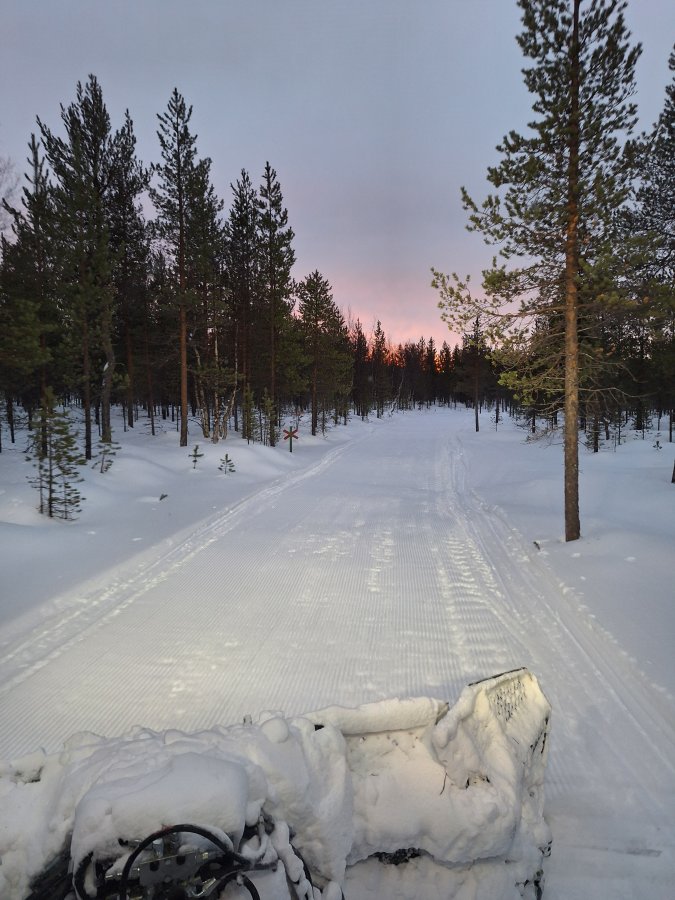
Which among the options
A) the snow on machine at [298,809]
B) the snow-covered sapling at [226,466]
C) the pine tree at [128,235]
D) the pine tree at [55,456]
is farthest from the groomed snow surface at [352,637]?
the pine tree at [128,235]

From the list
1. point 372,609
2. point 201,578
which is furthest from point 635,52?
point 201,578

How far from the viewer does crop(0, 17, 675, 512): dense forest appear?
8273mm

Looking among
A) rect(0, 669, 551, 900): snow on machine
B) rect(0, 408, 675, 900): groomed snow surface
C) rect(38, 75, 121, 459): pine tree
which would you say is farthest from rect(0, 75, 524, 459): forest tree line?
rect(0, 669, 551, 900): snow on machine

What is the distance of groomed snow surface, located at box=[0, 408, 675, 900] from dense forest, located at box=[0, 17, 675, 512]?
114 inches

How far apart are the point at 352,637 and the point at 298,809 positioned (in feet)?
10.8

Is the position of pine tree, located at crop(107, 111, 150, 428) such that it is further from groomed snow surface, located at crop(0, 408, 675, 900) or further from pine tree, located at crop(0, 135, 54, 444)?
groomed snow surface, located at crop(0, 408, 675, 900)

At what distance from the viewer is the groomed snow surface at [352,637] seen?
2.47m

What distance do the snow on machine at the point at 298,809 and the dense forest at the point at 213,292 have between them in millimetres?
6747

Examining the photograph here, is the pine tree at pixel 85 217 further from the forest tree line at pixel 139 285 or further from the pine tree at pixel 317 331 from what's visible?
the pine tree at pixel 317 331

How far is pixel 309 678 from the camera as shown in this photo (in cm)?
435

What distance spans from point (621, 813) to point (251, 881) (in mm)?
2561

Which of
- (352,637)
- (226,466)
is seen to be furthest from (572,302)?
(226,466)

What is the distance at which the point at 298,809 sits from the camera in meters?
1.95

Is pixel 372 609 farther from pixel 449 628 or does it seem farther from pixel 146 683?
pixel 146 683
